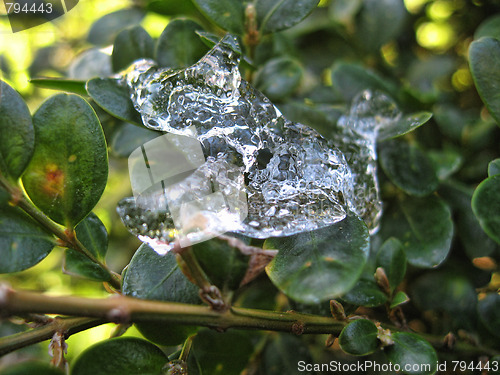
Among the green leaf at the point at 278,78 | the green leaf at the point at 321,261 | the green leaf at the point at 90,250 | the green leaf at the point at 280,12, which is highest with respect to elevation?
the green leaf at the point at 280,12

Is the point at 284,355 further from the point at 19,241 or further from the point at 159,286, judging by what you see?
the point at 19,241

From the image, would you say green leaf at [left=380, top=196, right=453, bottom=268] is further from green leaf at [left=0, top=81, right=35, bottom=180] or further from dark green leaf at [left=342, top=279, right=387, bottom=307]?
green leaf at [left=0, top=81, right=35, bottom=180]

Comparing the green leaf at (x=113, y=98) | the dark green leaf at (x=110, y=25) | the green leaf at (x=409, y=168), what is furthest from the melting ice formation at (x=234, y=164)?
the dark green leaf at (x=110, y=25)

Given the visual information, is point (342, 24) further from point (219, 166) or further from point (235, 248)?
point (235, 248)

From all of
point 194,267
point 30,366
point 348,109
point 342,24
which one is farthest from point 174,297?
point 342,24

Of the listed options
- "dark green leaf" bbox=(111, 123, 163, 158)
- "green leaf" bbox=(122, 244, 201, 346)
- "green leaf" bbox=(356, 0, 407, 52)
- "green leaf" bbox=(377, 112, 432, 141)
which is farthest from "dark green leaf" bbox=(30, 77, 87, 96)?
"green leaf" bbox=(356, 0, 407, 52)

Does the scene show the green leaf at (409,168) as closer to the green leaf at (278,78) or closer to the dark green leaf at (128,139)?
the green leaf at (278,78)
